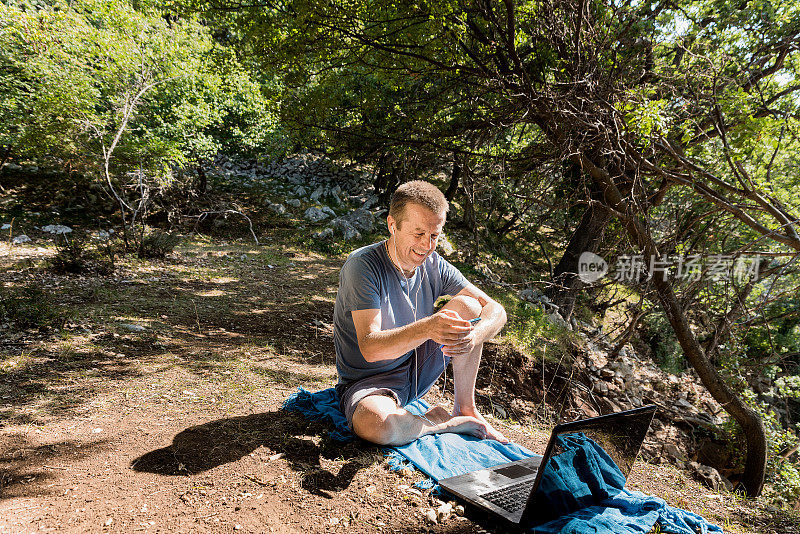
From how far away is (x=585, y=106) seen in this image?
15.6 feet

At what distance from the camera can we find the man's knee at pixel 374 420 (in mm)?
2402

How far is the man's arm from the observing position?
215 cm

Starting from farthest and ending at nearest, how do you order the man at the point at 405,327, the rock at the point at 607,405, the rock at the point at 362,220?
the rock at the point at 362,220, the rock at the point at 607,405, the man at the point at 405,327

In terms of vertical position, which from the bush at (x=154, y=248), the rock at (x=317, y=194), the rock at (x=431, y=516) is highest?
the rock at (x=317, y=194)

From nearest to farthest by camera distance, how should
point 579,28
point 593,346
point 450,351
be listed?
1. point 450,351
2. point 579,28
3. point 593,346

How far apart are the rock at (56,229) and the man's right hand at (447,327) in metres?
9.84

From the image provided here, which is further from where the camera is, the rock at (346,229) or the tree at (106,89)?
the rock at (346,229)

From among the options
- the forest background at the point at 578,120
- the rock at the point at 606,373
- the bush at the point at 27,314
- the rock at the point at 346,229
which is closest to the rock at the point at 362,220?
the rock at the point at 346,229

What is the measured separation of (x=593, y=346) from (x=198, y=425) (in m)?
5.87

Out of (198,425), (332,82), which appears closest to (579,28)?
(332,82)

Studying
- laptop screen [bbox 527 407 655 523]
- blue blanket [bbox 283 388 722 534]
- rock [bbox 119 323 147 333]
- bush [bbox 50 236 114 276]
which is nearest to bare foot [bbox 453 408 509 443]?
blue blanket [bbox 283 388 722 534]

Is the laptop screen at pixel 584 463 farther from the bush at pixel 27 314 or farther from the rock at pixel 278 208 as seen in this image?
the rock at pixel 278 208

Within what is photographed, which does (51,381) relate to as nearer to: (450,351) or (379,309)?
(379,309)

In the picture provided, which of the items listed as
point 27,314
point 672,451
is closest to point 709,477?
point 672,451
